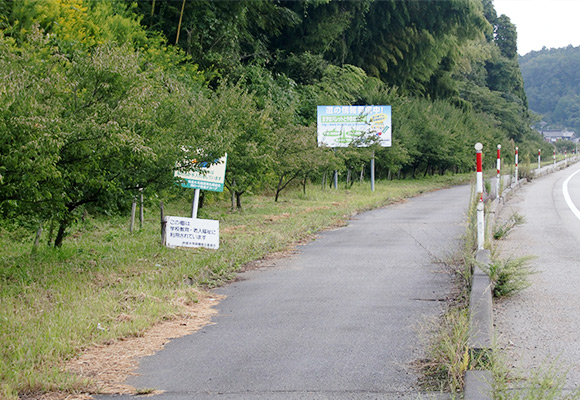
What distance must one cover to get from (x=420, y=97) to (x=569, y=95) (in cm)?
8014

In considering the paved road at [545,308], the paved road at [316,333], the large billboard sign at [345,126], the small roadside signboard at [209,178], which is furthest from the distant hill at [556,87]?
the paved road at [316,333]

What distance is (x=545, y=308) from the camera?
7.46 m

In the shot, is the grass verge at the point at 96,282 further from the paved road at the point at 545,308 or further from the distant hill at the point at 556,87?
the distant hill at the point at 556,87

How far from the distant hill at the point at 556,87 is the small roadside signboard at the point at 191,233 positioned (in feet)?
379

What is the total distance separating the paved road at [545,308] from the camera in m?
5.69

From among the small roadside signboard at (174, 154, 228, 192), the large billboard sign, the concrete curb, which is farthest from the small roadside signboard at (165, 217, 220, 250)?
the large billboard sign

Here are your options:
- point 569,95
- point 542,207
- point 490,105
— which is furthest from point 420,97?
point 569,95

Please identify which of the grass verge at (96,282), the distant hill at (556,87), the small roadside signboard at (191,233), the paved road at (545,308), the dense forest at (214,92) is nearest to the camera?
the paved road at (545,308)

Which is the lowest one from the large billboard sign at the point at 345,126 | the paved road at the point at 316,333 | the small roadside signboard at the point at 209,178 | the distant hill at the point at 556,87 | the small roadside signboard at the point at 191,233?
the paved road at the point at 316,333

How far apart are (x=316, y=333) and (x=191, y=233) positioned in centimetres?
508

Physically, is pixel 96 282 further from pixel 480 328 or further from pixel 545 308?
pixel 545 308

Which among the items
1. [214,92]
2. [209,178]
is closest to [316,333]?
[209,178]

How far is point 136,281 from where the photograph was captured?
886cm

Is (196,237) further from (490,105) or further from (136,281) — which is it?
(490,105)
